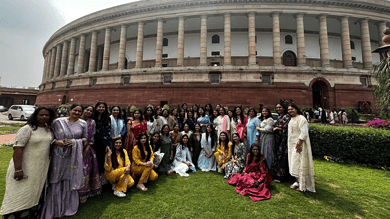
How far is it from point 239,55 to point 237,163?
1988 cm

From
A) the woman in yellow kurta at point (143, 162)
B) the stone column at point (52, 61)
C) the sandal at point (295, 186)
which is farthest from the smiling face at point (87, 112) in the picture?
the stone column at point (52, 61)

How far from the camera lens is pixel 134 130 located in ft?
17.2

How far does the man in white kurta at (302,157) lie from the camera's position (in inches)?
164

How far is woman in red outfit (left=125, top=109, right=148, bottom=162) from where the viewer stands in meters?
5.09

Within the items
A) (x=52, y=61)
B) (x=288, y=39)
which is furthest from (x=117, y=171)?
(x=52, y=61)

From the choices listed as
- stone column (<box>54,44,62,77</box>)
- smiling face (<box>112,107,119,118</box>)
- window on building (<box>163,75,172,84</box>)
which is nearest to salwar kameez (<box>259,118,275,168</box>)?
smiling face (<box>112,107,119,118</box>)

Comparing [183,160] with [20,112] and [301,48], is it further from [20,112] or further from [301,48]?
[20,112]

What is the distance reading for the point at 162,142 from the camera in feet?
18.3

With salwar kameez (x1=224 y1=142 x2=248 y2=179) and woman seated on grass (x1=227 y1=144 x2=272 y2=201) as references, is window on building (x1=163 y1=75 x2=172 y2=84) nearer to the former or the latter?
salwar kameez (x1=224 y1=142 x2=248 y2=179)

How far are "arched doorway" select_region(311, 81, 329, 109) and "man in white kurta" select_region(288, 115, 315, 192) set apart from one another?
17001 millimetres

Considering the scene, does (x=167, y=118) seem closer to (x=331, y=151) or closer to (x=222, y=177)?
(x=222, y=177)

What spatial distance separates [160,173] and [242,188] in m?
2.65

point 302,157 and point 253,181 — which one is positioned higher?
point 302,157

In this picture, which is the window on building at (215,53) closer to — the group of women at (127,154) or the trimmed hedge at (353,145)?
the group of women at (127,154)
